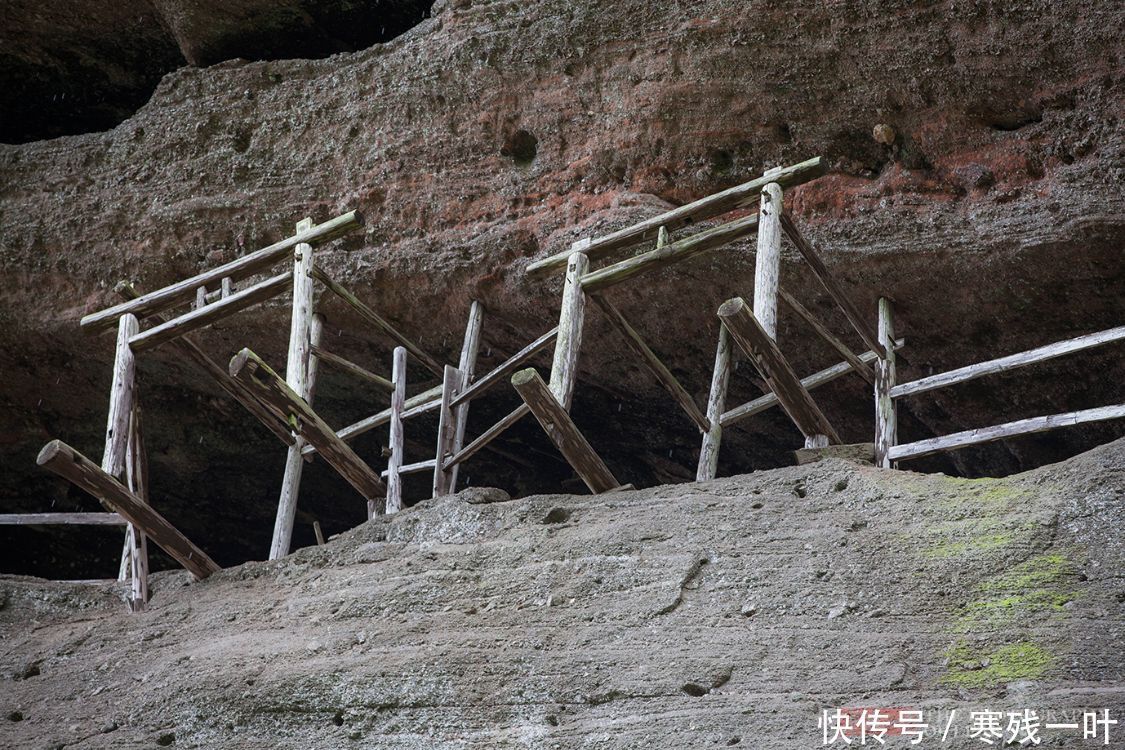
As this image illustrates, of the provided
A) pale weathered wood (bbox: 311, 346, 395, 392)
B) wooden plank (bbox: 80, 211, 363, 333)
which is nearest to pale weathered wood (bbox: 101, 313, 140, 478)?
wooden plank (bbox: 80, 211, 363, 333)

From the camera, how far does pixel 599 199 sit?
8281 mm

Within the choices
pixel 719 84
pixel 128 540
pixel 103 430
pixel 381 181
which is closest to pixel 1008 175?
pixel 719 84

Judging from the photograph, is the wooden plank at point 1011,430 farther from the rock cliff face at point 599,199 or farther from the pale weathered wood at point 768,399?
the rock cliff face at point 599,199

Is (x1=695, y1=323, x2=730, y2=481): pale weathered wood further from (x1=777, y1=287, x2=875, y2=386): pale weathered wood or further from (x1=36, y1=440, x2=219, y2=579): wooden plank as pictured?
(x1=36, y1=440, x2=219, y2=579): wooden plank

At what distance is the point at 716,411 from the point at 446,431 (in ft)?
4.75

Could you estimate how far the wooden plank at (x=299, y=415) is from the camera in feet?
20.6

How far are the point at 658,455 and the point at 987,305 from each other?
2641 mm

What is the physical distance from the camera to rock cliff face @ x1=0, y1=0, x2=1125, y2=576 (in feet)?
24.7

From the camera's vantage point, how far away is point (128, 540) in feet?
24.0

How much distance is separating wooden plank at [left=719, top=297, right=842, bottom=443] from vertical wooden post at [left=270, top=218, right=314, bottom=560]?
2379 mm

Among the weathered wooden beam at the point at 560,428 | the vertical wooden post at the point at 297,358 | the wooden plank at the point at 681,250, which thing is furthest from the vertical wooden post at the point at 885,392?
the vertical wooden post at the point at 297,358

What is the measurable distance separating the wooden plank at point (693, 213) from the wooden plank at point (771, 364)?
988 mm

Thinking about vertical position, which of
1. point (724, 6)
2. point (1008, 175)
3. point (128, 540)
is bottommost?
point (128, 540)

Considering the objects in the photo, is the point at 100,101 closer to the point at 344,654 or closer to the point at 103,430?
the point at 103,430
